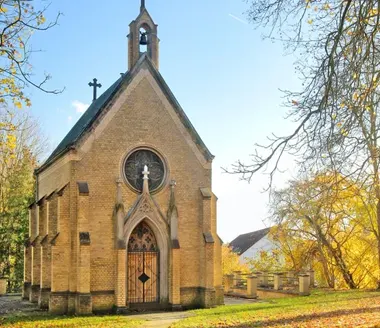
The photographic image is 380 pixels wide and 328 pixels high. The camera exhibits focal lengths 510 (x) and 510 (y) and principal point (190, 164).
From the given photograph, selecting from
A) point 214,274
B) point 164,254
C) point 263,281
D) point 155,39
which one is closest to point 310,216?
point 263,281

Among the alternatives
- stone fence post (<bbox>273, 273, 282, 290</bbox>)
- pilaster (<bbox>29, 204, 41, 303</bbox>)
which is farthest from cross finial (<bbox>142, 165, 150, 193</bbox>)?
stone fence post (<bbox>273, 273, 282, 290</bbox>)

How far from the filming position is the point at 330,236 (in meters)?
32.2

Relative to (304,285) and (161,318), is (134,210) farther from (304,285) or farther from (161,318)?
(304,285)

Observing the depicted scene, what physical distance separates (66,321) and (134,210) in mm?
5663

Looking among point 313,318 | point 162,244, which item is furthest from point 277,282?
point 313,318

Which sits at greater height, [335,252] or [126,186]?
[126,186]

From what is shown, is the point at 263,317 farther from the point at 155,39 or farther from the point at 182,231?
the point at 155,39

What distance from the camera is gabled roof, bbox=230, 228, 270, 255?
6556cm

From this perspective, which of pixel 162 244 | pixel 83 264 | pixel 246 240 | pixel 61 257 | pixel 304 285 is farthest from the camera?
pixel 246 240

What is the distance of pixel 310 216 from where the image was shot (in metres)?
32.4

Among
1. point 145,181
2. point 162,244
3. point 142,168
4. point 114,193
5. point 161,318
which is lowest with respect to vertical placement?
point 161,318

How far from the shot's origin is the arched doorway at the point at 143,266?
22.0 metres

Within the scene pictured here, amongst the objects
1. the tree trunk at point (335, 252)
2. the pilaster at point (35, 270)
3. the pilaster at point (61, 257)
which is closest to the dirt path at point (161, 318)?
the pilaster at point (61, 257)

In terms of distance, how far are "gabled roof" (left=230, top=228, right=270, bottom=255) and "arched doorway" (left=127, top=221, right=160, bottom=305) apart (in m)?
41.3
